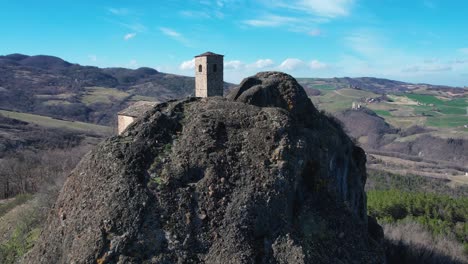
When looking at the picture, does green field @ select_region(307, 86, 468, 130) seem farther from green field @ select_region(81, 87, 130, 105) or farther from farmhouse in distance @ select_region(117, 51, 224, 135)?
green field @ select_region(81, 87, 130, 105)

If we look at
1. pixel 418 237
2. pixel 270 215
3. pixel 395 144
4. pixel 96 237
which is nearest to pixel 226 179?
pixel 270 215

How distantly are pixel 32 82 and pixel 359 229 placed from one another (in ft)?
654

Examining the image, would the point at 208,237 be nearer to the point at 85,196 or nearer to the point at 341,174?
the point at 85,196

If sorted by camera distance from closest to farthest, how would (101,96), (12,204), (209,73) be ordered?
(12,204) → (209,73) → (101,96)

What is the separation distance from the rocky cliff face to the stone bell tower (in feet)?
108

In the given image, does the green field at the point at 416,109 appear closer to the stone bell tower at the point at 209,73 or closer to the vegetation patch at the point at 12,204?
the stone bell tower at the point at 209,73

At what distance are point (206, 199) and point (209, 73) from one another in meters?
35.9

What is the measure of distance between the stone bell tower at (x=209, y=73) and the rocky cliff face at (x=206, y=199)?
32876 millimetres

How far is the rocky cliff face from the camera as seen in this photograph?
779cm

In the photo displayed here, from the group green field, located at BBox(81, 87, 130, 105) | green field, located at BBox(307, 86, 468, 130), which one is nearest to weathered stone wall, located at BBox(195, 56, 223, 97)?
green field, located at BBox(307, 86, 468, 130)

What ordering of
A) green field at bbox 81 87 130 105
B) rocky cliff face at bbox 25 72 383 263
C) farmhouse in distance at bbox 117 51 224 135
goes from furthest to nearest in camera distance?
green field at bbox 81 87 130 105
farmhouse in distance at bbox 117 51 224 135
rocky cliff face at bbox 25 72 383 263

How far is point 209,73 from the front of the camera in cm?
4331

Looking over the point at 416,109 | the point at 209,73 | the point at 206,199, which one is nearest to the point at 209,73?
the point at 209,73

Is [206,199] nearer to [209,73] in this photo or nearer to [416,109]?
[209,73]
